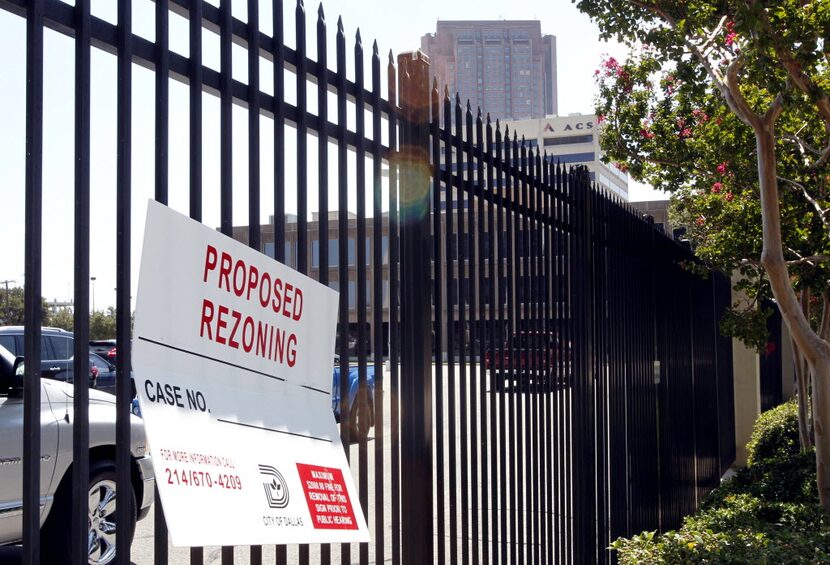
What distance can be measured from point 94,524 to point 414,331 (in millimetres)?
2474

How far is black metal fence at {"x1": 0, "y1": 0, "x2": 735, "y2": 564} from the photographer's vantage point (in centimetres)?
208

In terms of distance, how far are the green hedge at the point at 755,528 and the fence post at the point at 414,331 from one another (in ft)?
5.99

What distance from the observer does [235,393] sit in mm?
2264

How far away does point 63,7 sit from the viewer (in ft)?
6.57

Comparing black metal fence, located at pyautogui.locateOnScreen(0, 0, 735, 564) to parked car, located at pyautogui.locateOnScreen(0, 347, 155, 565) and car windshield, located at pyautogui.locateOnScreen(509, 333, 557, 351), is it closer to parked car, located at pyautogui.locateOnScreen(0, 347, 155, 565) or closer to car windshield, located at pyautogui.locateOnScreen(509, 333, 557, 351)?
car windshield, located at pyautogui.locateOnScreen(509, 333, 557, 351)

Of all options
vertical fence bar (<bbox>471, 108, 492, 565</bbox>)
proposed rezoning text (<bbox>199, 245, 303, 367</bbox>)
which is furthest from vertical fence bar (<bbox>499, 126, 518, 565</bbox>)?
proposed rezoning text (<bbox>199, 245, 303, 367</bbox>)

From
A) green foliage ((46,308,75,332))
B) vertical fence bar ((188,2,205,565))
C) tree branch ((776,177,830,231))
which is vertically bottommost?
green foliage ((46,308,75,332))

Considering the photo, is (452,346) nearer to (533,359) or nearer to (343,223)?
(343,223)

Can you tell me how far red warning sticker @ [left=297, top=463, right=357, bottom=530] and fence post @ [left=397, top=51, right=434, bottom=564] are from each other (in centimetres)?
86

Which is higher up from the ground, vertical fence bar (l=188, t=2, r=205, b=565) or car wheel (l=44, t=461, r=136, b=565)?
vertical fence bar (l=188, t=2, r=205, b=565)

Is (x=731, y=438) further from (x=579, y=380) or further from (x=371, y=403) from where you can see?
(x=371, y=403)

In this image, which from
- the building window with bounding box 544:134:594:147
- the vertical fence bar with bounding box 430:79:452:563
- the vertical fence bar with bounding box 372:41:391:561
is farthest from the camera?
the building window with bounding box 544:134:594:147

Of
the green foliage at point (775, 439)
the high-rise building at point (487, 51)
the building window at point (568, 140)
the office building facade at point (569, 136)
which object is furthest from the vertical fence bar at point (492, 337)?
the high-rise building at point (487, 51)

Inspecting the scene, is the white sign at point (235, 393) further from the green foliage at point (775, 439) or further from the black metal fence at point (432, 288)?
the green foliage at point (775, 439)
